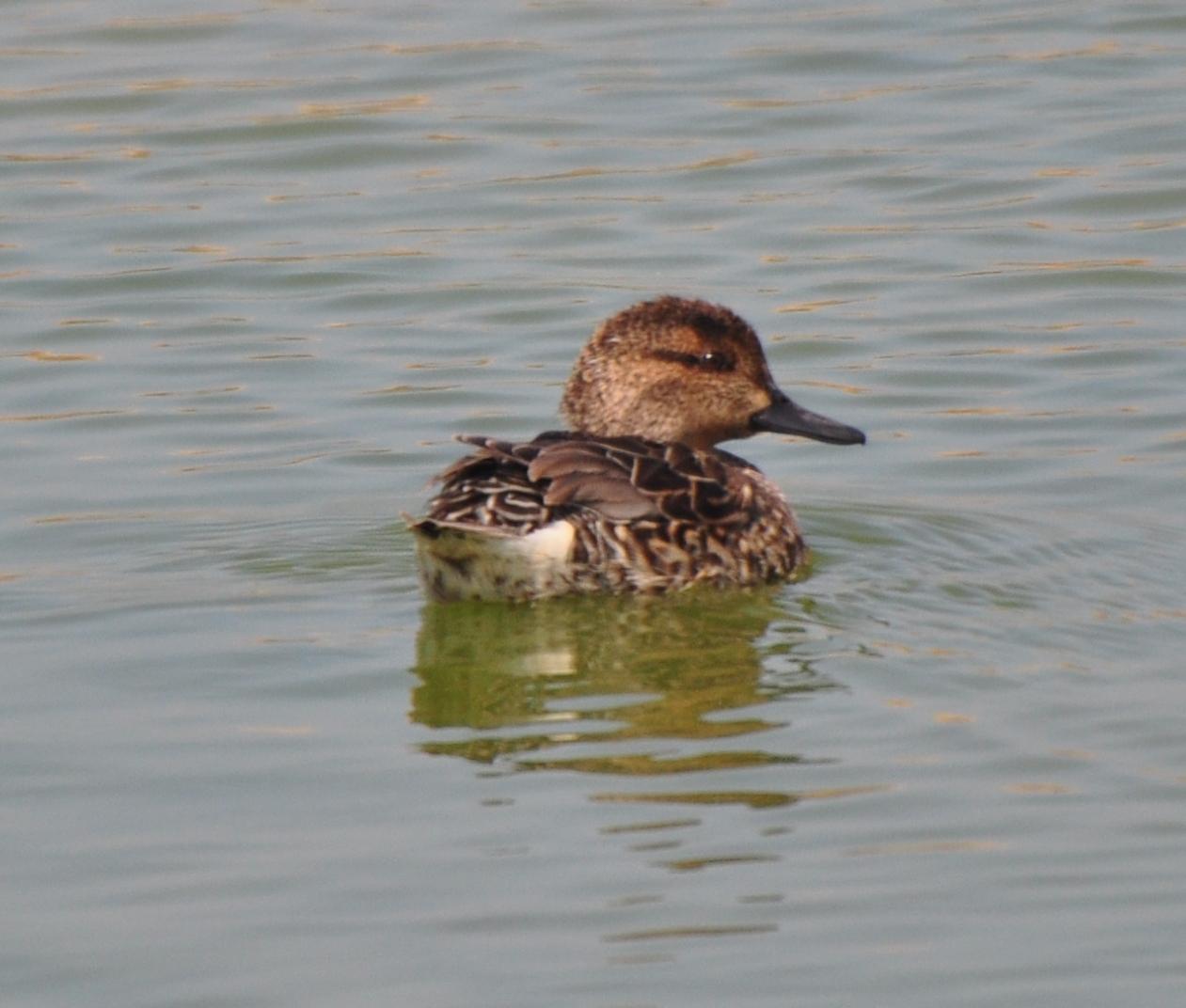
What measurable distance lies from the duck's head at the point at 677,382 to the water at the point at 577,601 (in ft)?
1.59

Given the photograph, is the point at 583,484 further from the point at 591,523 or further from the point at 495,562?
the point at 495,562

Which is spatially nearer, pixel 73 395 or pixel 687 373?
pixel 687 373

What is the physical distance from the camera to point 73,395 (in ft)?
35.8

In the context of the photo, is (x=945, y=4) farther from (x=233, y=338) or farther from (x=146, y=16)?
(x=233, y=338)

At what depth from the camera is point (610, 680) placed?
24.2 feet

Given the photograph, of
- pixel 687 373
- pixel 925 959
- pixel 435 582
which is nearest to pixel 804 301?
pixel 687 373

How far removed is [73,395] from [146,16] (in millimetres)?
6137

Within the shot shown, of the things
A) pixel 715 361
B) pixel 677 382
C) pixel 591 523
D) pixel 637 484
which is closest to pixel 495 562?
pixel 591 523

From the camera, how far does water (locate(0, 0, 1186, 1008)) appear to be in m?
5.69

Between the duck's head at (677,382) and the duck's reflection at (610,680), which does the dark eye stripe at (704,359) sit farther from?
the duck's reflection at (610,680)

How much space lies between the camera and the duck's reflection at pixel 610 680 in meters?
6.71

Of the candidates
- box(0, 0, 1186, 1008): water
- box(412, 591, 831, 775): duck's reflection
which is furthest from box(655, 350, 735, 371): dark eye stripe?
box(412, 591, 831, 775): duck's reflection

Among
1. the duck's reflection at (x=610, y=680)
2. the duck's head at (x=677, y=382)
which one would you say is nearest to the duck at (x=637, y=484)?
the duck's head at (x=677, y=382)

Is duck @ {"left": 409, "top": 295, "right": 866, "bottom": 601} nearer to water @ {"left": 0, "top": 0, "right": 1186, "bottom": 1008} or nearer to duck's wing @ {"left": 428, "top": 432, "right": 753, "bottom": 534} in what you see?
duck's wing @ {"left": 428, "top": 432, "right": 753, "bottom": 534}
